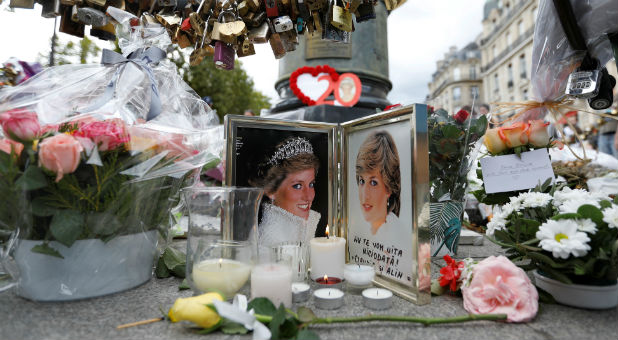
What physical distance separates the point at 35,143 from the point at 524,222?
139 cm

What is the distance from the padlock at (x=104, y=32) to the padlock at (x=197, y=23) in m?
0.37

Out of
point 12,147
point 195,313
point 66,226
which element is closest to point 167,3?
point 12,147

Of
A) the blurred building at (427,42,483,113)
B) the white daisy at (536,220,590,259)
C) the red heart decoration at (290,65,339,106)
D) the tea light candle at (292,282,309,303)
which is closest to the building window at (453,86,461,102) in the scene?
the blurred building at (427,42,483,113)

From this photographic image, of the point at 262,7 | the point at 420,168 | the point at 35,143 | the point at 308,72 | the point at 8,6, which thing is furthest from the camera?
the point at 308,72

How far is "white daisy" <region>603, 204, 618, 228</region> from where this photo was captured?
86cm

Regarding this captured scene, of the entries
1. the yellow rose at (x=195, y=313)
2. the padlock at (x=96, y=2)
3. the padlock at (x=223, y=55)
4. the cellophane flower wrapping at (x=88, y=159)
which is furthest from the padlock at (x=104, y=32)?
the yellow rose at (x=195, y=313)

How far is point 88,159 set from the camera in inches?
36.2

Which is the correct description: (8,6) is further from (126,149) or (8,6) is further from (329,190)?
(329,190)

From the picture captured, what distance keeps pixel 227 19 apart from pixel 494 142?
1165 millimetres

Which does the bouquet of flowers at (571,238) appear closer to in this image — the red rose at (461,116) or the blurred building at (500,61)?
the red rose at (461,116)

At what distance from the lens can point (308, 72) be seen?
306 centimetres

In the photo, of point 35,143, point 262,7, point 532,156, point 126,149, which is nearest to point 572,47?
point 532,156

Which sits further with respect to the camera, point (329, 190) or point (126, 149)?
point (329, 190)

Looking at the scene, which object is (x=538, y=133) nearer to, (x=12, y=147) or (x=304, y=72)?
(x=12, y=147)
